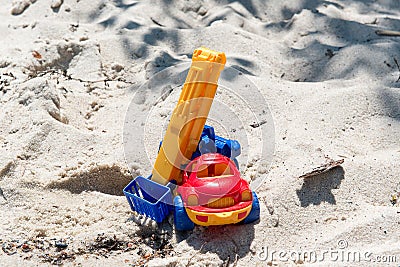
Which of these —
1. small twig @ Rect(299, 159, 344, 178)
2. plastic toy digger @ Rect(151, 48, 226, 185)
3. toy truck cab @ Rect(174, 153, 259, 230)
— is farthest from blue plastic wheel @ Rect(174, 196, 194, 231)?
small twig @ Rect(299, 159, 344, 178)

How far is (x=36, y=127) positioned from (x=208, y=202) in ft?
3.85

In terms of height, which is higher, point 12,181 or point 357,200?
point 357,200

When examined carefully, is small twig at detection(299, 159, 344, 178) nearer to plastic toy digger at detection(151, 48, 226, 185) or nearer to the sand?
the sand

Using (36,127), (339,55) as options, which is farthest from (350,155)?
(36,127)

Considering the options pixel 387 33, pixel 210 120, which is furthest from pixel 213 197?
pixel 387 33

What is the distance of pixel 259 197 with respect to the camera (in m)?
2.50

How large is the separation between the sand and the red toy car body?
5.2 inches

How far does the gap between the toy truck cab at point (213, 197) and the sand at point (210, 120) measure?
0.11 m

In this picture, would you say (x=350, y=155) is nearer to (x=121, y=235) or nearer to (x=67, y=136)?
(x=121, y=235)

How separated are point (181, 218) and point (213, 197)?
18cm

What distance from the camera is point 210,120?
305 centimetres

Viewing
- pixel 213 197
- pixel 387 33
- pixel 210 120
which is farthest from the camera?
pixel 387 33

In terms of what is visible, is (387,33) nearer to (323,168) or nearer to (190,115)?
(323,168)

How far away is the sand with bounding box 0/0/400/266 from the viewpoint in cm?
226
